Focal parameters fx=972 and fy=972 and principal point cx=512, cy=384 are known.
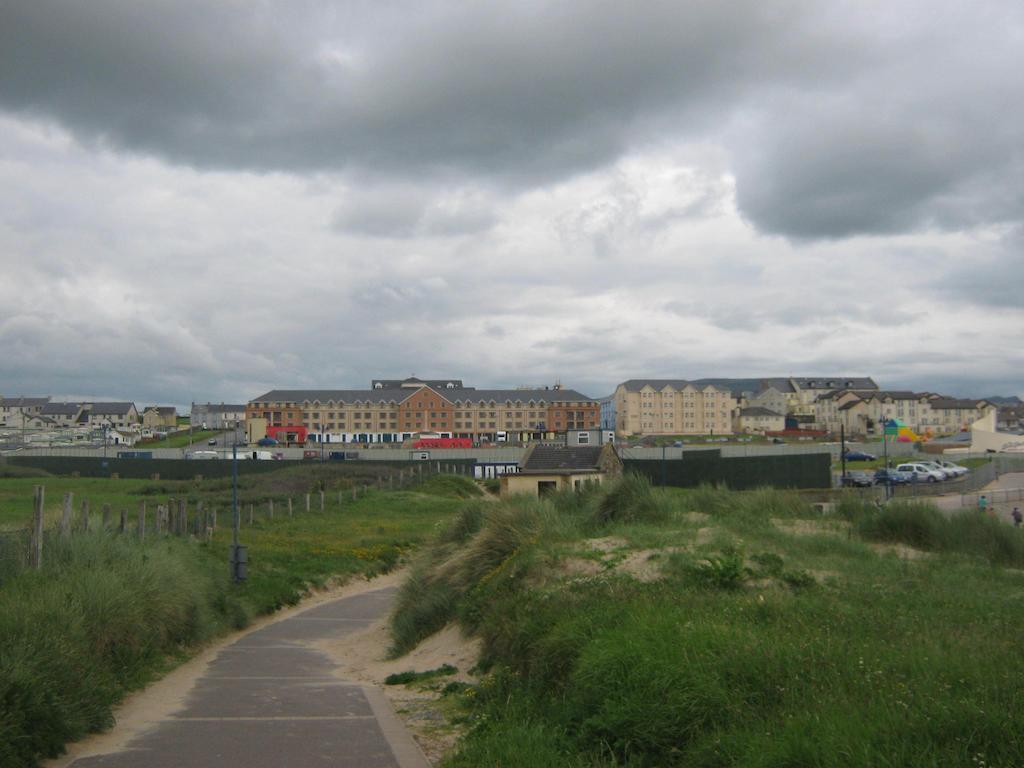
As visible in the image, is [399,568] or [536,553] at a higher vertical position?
[536,553]

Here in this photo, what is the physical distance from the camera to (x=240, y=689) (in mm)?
13297

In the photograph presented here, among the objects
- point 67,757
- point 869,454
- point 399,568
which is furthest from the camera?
point 869,454

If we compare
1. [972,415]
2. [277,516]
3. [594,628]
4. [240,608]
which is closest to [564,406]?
[972,415]

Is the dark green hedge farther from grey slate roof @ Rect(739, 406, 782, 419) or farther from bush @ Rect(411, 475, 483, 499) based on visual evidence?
grey slate roof @ Rect(739, 406, 782, 419)

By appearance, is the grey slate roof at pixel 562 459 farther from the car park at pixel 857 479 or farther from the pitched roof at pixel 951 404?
the pitched roof at pixel 951 404

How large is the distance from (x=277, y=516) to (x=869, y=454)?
215ft

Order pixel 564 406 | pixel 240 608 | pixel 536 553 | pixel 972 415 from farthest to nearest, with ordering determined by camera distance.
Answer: pixel 972 415, pixel 564 406, pixel 240 608, pixel 536 553

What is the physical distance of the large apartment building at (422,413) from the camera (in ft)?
448

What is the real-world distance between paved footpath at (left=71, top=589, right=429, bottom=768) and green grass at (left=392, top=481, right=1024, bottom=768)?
115 cm

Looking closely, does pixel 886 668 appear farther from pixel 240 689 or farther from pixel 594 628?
pixel 240 689

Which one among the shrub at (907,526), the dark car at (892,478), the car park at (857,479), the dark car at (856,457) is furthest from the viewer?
the dark car at (856,457)

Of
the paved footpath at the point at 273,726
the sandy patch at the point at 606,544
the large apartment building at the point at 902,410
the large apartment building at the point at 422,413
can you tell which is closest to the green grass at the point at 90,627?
the paved footpath at the point at 273,726

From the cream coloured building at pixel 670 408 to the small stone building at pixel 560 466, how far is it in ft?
350

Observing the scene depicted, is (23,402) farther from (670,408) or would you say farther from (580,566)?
(580,566)
